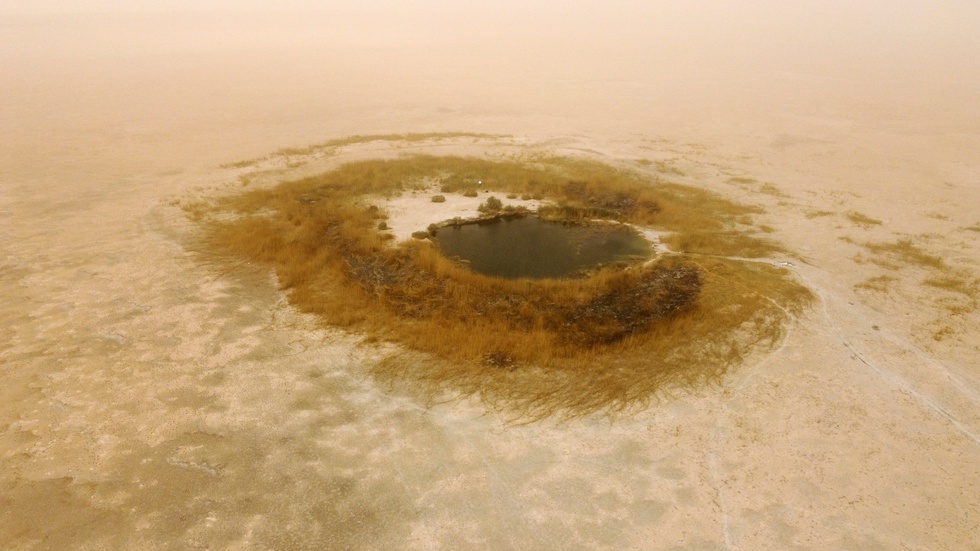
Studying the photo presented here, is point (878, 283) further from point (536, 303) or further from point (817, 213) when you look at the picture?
point (536, 303)

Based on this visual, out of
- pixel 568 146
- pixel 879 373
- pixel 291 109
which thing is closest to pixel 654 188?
pixel 568 146

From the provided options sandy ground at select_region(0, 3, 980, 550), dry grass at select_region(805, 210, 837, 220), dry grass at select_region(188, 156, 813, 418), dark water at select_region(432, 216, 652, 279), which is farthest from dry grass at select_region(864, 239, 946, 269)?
dark water at select_region(432, 216, 652, 279)

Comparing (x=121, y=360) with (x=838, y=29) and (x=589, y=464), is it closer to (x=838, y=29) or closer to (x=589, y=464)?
(x=589, y=464)

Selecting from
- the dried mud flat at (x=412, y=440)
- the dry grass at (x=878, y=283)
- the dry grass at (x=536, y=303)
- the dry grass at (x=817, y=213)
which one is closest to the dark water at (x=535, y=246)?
the dry grass at (x=536, y=303)

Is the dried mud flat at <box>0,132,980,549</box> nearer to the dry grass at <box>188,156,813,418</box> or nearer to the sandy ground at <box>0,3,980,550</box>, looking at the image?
the sandy ground at <box>0,3,980,550</box>

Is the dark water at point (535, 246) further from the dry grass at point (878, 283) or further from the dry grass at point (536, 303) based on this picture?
the dry grass at point (878, 283)

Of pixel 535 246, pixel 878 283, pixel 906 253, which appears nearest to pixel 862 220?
pixel 906 253
